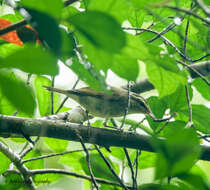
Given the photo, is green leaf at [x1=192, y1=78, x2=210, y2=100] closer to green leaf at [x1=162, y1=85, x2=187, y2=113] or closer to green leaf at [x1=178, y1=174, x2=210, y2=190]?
green leaf at [x1=162, y1=85, x2=187, y2=113]

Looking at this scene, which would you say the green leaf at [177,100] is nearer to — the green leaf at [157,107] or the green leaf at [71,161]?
the green leaf at [157,107]

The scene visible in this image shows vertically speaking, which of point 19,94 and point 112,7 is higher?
point 112,7

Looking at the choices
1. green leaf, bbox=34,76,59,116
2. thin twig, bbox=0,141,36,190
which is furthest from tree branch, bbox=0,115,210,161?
green leaf, bbox=34,76,59,116

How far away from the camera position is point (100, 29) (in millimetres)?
801

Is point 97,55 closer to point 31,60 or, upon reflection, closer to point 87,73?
point 31,60

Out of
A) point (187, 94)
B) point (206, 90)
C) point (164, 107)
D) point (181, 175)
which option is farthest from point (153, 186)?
point (206, 90)

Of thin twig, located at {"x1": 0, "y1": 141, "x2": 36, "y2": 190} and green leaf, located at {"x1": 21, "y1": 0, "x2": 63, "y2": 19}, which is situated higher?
green leaf, located at {"x1": 21, "y1": 0, "x2": 63, "y2": 19}

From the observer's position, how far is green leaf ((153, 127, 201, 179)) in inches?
31.5

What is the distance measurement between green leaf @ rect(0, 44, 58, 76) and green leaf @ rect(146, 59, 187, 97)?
2.44 ft

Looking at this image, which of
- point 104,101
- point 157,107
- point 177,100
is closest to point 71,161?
point 157,107

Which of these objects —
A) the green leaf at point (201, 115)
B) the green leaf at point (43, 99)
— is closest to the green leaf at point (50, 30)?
the green leaf at point (201, 115)

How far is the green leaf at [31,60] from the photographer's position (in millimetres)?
756

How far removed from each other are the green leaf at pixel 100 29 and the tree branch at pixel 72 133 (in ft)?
5.22

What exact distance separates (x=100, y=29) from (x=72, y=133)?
1725mm
